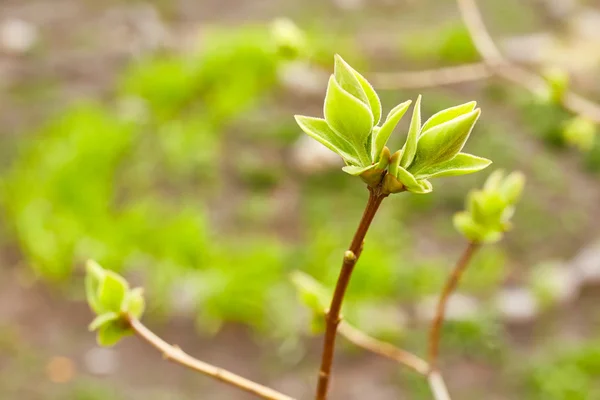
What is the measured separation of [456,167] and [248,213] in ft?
6.18

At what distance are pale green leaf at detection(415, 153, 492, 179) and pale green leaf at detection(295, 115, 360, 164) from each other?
Answer: 26mm

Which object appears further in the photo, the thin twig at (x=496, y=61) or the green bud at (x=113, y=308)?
the thin twig at (x=496, y=61)

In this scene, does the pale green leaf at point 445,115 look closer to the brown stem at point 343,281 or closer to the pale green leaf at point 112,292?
the brown stem at point 343,281

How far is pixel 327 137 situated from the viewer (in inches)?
9.3

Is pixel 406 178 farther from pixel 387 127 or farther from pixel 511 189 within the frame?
pixel 511 189

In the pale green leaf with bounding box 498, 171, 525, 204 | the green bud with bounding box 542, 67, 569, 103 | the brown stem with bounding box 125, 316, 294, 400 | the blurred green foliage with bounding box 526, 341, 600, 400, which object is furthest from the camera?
the blurred green foliage with bounding box 526, 341, 600, 400

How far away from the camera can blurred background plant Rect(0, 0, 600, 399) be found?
1.71 meters

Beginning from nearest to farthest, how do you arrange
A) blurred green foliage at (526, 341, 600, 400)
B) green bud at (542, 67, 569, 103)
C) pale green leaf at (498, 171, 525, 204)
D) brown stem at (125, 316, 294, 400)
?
brown stem at (125, 316, 294, 400) → pale green leaf at (498, 171, 525, 204) → green bud at (542, 67, 569, 103) → blurred green foliage at (526, 341, 600, 400)

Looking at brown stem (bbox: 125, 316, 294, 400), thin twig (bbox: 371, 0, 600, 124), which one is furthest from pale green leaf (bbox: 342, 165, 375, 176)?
thin twig (bbox: 371, 0, 600, 124)

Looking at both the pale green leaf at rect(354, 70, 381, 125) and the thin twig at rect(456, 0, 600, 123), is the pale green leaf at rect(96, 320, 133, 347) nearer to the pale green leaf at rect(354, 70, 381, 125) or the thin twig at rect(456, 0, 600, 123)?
the pale green leaf at rect(354, 70, 381, 125)

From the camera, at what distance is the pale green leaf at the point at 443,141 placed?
217 millimetres

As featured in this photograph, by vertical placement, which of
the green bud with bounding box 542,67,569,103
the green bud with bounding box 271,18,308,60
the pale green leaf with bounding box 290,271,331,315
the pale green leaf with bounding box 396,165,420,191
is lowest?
the pale green leaf with bounding box 396,165,420,191

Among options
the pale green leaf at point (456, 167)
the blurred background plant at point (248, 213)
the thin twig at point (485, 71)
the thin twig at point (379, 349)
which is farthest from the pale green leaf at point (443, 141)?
the blurred background plant at point (248, 213)

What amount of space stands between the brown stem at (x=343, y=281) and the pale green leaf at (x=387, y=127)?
0.05ft
